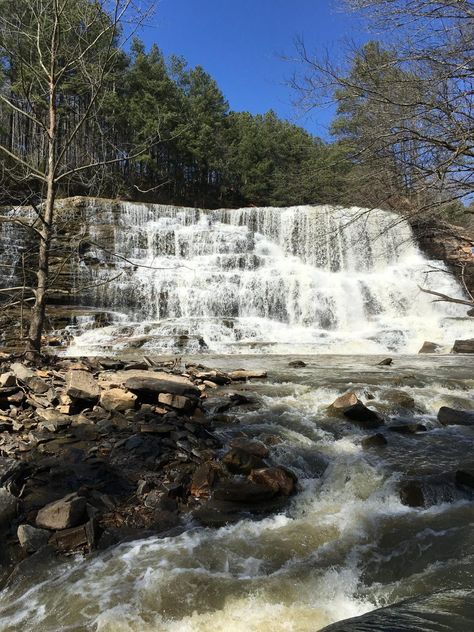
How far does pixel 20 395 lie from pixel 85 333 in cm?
969

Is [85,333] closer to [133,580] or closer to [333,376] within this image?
[333,376]

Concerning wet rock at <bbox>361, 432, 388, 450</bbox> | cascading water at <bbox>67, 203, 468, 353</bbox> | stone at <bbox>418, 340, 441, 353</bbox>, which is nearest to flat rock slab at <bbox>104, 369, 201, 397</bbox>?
wet rock at <bbox>361, 432, 388, 450</bbox>

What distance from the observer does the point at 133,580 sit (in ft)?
9.25

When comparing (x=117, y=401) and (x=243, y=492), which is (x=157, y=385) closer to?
(x=117, y=401)

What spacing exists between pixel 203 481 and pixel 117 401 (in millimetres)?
1921

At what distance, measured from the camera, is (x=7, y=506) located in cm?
327

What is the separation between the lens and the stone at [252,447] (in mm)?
4461

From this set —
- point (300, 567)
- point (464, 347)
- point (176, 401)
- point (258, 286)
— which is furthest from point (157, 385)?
point (258, 286)

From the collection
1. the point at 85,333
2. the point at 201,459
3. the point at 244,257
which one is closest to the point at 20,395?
the point at 201,459

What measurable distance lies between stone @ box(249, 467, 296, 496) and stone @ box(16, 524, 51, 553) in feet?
5.75

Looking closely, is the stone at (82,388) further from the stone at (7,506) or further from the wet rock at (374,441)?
the wet rock at (374,441)

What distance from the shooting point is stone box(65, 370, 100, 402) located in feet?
17.1

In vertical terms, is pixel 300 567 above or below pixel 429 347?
below

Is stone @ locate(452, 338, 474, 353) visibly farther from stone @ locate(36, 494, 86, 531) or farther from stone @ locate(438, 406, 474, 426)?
stone @ locate(36, 494, 86, 531)
